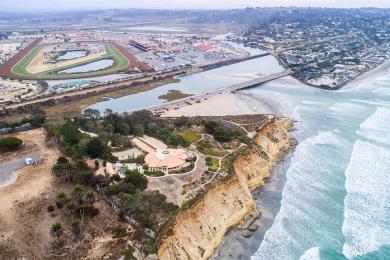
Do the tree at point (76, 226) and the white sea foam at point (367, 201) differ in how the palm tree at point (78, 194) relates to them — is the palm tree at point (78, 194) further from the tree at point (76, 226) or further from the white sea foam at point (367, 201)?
the white sea foam at point (367, 201)

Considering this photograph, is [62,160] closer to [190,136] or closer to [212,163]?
[212,163]

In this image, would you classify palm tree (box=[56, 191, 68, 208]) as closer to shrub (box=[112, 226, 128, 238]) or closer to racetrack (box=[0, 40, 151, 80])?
shrub (box=[112, 226, 128, 238])

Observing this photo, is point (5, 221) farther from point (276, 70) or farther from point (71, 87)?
point (276, 70)

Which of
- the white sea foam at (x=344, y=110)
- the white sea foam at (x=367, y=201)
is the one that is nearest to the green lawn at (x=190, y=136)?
the white sea foam at (x=367, y=201)

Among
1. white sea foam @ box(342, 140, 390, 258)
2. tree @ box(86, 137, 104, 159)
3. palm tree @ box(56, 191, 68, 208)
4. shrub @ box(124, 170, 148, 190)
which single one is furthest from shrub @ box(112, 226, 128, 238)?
white sea foam @ box(342, 140, 390, 258)

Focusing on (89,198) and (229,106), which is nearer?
(89,198)

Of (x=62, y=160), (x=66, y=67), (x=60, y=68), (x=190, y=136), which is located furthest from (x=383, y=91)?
(x=60, y=68)

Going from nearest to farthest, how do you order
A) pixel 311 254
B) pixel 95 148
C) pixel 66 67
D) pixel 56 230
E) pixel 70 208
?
pixel 56 230, pixel 70 208, pixel 311 254, pixel 95 148, pixel 66 67
